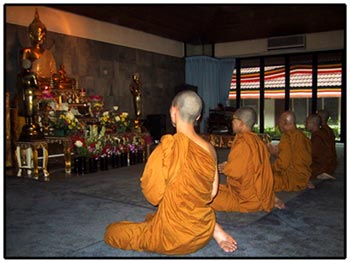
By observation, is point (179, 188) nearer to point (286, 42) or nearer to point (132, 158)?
point (132, 158)

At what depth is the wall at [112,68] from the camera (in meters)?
6.84

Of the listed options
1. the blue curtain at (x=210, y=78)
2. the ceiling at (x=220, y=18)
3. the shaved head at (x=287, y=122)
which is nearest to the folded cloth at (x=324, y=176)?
the shaved head at (x=287, y=122)

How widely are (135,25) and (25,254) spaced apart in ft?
23.1

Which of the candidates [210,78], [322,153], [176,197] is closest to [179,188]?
[176,197]

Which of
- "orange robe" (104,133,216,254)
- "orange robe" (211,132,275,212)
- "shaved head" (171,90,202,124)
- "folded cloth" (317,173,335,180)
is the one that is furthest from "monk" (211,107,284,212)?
"folded cloth" (317,173,335,180)

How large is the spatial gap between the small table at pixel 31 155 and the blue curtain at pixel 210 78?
608 centimetres

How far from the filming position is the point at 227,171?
10.1 ft

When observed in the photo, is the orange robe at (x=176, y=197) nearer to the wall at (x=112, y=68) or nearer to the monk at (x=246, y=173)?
the monk at (x=246, y=173)

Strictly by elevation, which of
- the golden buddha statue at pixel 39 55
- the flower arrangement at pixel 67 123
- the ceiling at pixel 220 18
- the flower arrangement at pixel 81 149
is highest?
the ceiling at pixel 220 18

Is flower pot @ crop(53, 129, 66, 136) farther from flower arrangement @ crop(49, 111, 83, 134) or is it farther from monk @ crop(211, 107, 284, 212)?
monk @ crop(211, 107, 284, 212)

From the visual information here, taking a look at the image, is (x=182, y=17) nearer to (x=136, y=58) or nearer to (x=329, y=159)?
(x=136, y=58)

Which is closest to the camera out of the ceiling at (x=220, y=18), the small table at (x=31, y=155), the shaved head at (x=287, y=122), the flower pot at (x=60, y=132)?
the shaved head at (x=287, y=122)

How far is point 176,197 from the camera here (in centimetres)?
209

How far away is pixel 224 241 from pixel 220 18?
6.93 metres
